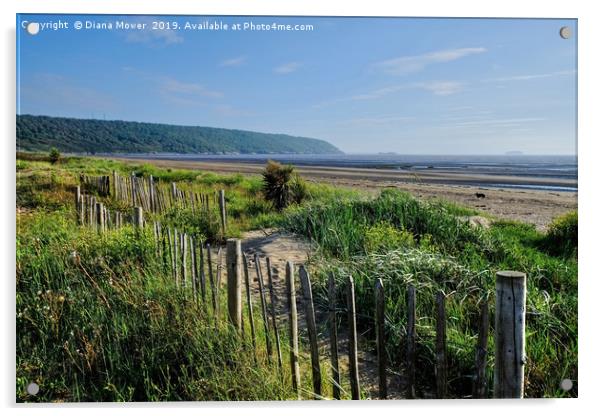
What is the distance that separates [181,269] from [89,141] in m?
1.54

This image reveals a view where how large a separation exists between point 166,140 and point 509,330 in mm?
3285

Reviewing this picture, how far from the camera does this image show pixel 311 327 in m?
2.93

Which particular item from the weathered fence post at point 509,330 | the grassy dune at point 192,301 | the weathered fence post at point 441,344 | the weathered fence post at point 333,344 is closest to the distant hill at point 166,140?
the grassy dune at point 192,301

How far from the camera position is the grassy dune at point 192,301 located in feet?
10.7

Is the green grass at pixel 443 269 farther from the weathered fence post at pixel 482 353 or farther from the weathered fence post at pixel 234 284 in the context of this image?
the weathered fence post at pixel 234 284

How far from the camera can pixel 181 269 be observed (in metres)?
3.96

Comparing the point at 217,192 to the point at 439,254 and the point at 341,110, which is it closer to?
the point at 341,110

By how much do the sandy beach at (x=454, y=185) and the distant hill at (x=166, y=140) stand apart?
44 centimetres

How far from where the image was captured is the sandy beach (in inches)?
197

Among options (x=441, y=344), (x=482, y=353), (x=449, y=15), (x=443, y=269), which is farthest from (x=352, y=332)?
(x=449, y=15)

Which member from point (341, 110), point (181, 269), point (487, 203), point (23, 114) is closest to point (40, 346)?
point (181, 269)

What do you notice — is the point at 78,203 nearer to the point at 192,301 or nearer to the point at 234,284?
the point at 192,301

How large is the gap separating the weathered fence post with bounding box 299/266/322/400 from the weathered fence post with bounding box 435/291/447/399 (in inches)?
27.6

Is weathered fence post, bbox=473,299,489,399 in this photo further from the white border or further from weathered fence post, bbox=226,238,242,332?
weathered fence post, bbox=226,238,242,332
